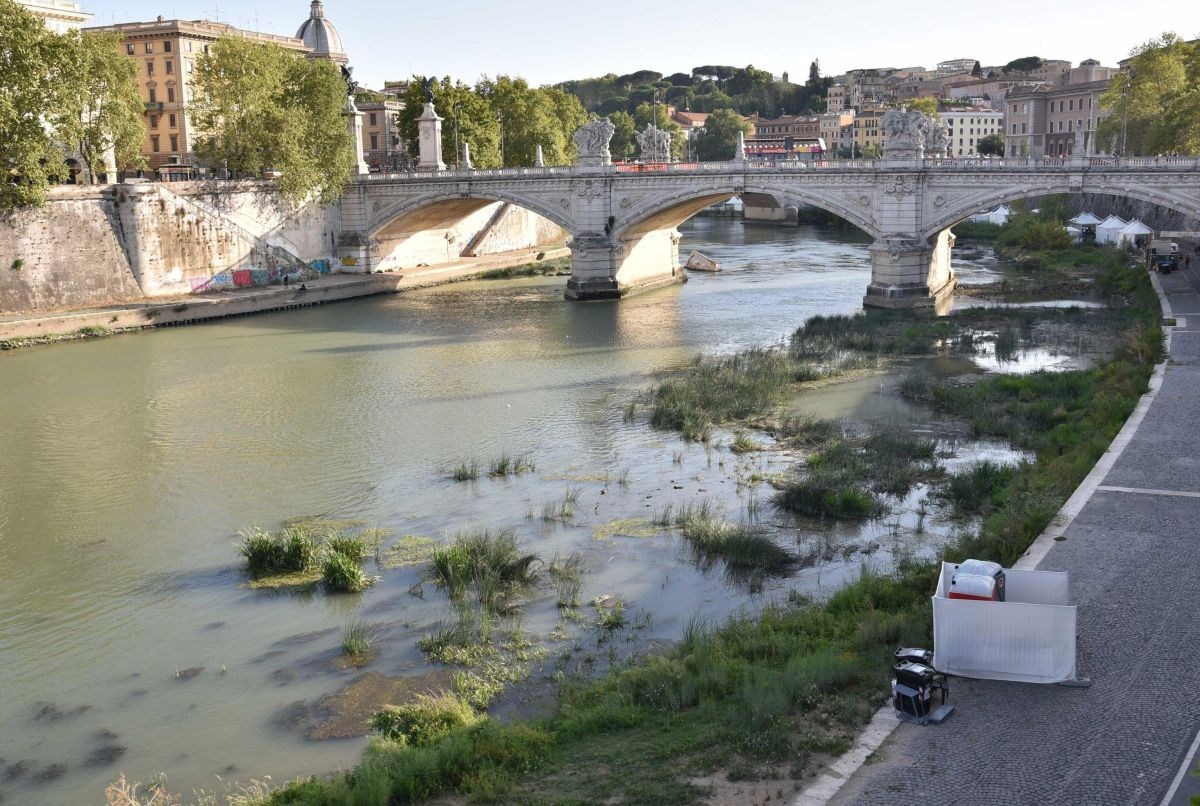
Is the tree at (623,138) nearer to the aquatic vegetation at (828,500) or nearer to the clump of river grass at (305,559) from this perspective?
the aquatic vegetation at (828,500)

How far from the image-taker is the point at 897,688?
339 inches

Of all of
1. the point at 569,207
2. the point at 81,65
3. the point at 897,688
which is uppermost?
the point at 81,65

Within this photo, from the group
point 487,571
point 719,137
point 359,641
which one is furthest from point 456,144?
point 719,137

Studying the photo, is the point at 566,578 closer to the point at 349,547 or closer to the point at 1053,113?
the point at 349,547

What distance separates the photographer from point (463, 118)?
5375 centimetres

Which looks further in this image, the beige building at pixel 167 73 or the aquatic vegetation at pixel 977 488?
the beige building at pixel 167 73

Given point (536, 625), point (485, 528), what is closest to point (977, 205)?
point (485, 528)

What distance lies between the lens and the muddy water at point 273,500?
10.9 m

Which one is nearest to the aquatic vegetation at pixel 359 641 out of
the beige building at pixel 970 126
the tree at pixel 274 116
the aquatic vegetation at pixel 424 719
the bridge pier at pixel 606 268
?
the aquatic vegetation at pixel 424 719

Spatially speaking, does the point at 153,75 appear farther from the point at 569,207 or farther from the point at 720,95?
the point at 720,95

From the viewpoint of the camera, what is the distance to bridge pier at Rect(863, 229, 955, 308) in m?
34.4

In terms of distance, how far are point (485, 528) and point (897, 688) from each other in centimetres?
825

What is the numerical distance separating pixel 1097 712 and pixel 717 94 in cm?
14701

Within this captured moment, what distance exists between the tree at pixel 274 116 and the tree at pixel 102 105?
2.53 meters
